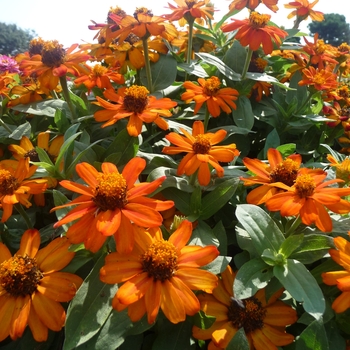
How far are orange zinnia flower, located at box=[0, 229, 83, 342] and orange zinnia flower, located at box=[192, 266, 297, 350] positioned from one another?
245mm

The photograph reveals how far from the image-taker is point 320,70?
51.7 inches

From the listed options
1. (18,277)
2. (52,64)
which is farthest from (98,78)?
(18,277)

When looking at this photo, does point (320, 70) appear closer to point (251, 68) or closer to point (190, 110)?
point (251, 68)

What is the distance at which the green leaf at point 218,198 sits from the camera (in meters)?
0.80

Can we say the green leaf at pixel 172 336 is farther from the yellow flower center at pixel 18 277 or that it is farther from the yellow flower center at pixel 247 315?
the yellow flower center at pixel 18 277

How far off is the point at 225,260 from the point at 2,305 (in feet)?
1.32

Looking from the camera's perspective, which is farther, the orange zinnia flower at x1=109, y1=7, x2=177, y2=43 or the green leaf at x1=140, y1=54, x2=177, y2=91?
the green leaf at x1=140, y1=54, x2=177, y2=91

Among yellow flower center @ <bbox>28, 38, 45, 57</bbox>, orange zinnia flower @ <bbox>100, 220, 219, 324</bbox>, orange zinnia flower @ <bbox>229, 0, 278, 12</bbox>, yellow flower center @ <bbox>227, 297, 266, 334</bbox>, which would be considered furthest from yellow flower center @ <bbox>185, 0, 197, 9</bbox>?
yellow flower center @ <bbox>227, 297, 266, 334</bbox>

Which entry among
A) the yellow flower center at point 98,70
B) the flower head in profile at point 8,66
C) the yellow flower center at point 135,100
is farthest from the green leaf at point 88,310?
the flower head in profile at point 8,66

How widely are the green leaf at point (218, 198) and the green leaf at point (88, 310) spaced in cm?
26

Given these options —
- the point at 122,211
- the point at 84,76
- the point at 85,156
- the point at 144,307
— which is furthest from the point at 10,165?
the point at 144,307

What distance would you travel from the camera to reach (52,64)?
1062mm

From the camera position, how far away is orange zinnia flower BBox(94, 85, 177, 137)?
2.97ft

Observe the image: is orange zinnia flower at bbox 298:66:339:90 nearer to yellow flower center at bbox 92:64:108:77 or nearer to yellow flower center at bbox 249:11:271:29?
yellow flower center at bbox 249:11:271:29
